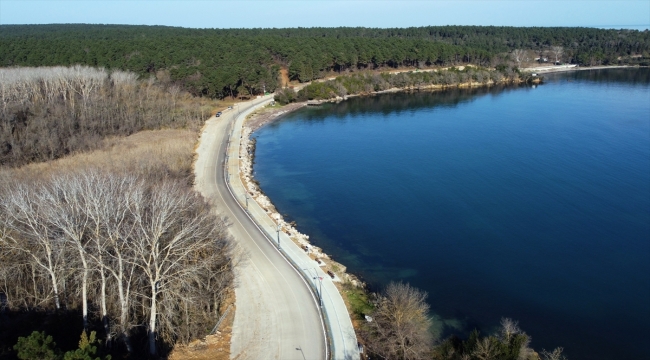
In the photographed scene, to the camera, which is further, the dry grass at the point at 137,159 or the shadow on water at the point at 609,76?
the shadow on water at the point at 609,76

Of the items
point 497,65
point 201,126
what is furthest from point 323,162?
point 497,65

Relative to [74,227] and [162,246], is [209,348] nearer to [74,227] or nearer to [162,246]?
[162,246]

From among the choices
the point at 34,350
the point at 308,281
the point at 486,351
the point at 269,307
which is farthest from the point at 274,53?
the point at 34,350

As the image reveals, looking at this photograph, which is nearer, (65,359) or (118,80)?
(65,359)

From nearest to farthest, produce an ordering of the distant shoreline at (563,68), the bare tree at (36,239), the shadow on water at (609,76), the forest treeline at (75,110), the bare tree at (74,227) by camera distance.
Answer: the bare tree at (74,227), the bare tree at (36,239), the forest treeline at (75,110), the shadow on water at (609,76), the distant shoreline at (563,68)

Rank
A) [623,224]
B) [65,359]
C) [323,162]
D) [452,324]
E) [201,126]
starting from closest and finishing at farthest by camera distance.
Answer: [65,359] < [452,324] < [623,224] < [323,162] < [201,126]

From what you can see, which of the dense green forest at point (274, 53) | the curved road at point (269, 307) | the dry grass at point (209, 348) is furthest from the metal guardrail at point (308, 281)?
the dense green forest at point (274, 53)

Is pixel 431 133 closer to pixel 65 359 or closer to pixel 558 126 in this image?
pixel 558 126

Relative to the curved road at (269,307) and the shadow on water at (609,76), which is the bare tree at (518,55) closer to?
the shadow on water at (609,76)
